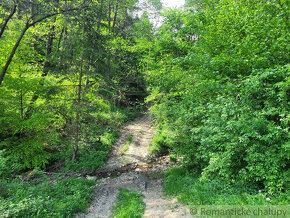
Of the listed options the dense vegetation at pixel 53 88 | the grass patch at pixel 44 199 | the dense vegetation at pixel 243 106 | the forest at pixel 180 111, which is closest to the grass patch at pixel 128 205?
the forest at pixel 180 111

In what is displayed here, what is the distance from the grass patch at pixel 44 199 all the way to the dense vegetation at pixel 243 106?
4.00m

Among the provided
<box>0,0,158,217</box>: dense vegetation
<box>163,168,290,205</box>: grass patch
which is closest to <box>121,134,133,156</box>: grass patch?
<box>0,0,158,217</box>: dense vegetation

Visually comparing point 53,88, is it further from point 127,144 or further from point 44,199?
point 127,144

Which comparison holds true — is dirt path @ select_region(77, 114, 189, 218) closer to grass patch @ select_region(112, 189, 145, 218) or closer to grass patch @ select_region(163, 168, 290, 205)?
grass patch @ select_region(112, 189, 145, 218)

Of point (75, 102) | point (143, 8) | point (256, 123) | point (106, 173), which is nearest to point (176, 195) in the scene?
point (256, 123)

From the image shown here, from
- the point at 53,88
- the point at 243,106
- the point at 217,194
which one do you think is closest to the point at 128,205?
the point at 217,194

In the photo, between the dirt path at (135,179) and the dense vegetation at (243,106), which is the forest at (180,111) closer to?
the dense vegetation at (243,106)

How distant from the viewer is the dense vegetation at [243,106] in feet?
13.6

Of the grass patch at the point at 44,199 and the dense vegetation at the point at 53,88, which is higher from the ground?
the dense vegetation at the point at 53,88

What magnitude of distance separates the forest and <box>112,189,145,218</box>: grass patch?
7 cm

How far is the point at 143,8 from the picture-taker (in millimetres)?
22531

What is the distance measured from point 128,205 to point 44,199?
2.78m

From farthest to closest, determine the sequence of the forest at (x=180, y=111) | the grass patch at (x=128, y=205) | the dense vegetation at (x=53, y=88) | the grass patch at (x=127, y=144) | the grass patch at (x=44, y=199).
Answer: the grass patch at (x=127, y=144) → the dense vegetation at (x=53, y=88) → the grass patch at (x=128, y=205) → the forest at (x=180, y=111) → the grass patch at (x=44, y=199)

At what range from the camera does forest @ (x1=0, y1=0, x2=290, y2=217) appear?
4.34 meters
